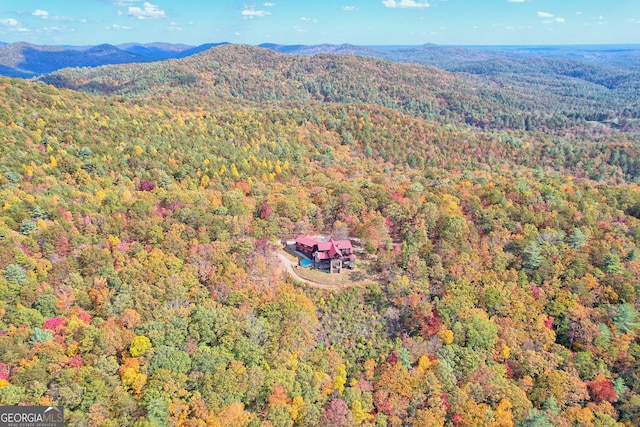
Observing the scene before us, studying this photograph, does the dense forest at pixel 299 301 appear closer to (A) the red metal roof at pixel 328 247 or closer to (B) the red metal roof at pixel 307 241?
(B) the red metal roof at pixel 307 241

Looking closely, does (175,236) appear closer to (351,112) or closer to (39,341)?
(39,341)

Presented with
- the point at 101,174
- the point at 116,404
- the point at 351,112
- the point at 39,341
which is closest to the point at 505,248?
the point at 116,404

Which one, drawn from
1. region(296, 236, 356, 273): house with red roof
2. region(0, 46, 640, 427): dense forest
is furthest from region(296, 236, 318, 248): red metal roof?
region(0, 46, 640, 427): dense forest

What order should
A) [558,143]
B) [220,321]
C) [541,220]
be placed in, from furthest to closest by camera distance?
[558,143]
[541,220]
[220,321]

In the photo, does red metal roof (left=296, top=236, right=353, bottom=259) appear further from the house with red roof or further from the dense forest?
the dense forest

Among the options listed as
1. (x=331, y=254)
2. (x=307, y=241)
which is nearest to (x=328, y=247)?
(x=331, y=254)

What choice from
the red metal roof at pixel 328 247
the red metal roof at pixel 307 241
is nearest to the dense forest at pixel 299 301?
the red metal roof at pixel 307 241
